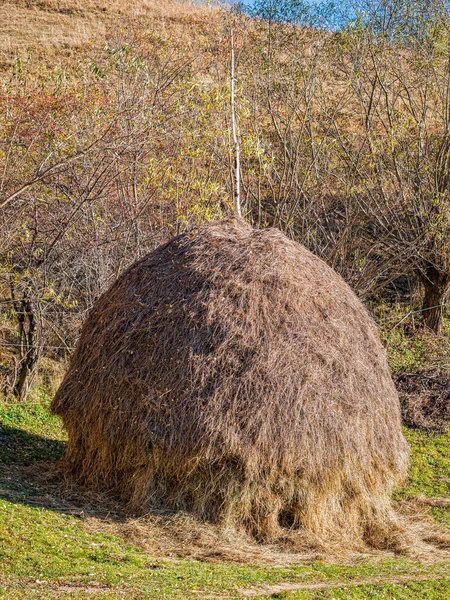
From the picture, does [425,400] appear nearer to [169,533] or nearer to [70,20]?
[169,533]

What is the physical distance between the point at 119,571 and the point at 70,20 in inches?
1358

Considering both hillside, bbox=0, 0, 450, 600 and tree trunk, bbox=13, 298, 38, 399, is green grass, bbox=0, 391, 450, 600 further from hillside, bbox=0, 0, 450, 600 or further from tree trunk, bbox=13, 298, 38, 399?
tree trunk, bbox=13, 298, 38, 399

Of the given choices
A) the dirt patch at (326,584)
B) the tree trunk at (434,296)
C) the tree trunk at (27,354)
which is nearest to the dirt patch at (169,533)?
the dirt patch at (326,584)

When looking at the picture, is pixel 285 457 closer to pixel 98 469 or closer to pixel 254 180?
pixel 98 469

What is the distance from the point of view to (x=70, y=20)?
37.0 m

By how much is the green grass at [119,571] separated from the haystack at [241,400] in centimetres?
83

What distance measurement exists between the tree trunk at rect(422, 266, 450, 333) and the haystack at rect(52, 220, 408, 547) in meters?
9.64

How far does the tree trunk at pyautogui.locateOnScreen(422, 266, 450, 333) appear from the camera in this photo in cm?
1888

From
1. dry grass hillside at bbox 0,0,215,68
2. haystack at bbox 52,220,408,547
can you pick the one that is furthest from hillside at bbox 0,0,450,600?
dry grass hillside at bbox 0,0,215,68

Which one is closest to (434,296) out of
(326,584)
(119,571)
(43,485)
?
→ (43,485)

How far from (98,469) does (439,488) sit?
545 centimetres

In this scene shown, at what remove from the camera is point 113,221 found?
47.0 feet

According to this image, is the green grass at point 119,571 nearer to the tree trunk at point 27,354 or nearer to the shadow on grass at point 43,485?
the shadow on grass at point 43,485

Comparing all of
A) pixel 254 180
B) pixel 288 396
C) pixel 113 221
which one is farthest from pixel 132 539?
pixel 254 180
